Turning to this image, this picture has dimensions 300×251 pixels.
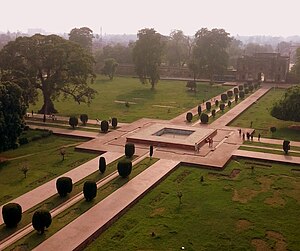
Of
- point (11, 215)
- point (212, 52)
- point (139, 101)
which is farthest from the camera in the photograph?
point (212, 52)

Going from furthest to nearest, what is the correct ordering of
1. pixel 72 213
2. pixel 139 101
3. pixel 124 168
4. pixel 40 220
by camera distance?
pixel 139 101, pixel 124 168, pixel 72 213, pixel 40 220

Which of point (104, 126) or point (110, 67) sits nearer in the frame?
point (104, 126)

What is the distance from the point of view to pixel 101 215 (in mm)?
17094

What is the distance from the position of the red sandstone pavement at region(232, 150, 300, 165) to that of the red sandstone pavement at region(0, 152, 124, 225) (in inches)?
317

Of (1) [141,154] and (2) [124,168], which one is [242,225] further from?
(1) [141,154]

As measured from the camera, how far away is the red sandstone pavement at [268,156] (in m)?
25.3

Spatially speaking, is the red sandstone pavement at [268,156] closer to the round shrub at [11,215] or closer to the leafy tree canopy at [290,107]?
the leafy tree canopy at [290,107]

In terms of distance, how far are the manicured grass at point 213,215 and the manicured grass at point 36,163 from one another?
590 centimetres

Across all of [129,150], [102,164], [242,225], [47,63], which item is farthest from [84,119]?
[242,225]

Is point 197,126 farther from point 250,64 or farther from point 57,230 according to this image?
point 250,64

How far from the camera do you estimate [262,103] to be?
4822 centimetres

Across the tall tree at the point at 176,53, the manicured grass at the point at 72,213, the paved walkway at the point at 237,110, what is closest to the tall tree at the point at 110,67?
the tall tree at the point at 176,53

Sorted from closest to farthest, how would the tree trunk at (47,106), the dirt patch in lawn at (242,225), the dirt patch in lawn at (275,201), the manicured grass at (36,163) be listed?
the dirt patch in lawn at (242,225), the dirt patch in lawn at (275,201), the manicured grass at (36,163), the tree trunk at (47,106)

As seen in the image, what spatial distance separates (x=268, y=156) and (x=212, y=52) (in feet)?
136
